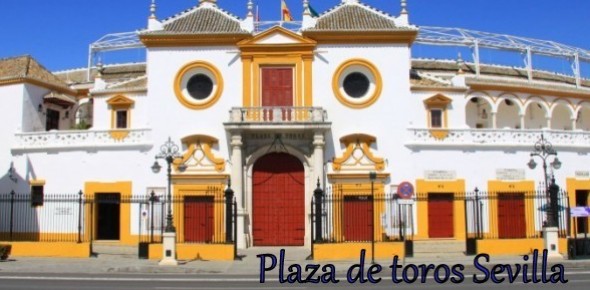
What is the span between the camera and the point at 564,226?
2703 cm

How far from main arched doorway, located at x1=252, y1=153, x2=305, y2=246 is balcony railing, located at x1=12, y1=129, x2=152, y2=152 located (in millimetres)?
5496

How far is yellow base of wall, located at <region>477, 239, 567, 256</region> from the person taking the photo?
76.7 ft

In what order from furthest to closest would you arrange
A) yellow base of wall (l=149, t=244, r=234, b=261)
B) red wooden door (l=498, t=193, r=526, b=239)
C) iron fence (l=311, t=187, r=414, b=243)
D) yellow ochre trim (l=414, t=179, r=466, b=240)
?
red wooden door (l=498, t=193, r=526, b=239) < yellow ochre trim (l=414, t=179, r=466, b=240) < iron fence (l=311, t=187, r=414, b=243) < yellow base of wall (l=149, t=244, r=234, b=261)

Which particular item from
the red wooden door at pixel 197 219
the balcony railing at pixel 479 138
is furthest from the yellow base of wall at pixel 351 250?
the red wooden door at pixel 197 219

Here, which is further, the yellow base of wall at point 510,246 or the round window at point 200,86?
the round window at point 200,86

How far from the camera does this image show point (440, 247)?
26531 millimetres

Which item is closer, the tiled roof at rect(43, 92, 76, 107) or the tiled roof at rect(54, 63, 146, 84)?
the tiled roof at rect(43, 92, 76, 107)

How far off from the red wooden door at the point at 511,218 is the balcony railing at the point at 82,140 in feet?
53.3

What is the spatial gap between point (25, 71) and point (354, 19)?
16.1m

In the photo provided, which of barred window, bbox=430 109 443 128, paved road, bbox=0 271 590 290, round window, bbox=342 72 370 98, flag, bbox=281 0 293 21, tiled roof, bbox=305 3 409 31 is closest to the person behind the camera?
paved road, bbox=0 271 590 290

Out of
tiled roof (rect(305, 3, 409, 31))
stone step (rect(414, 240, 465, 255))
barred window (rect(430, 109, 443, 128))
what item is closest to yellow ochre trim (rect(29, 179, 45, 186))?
tiled roof (rect(305, 3, 409, 31))

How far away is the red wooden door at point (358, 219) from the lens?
90.8ft

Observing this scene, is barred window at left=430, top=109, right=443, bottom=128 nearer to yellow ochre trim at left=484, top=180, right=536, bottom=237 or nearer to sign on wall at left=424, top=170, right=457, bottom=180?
sign on wall at left=424, top=170, right=457, bottom=180

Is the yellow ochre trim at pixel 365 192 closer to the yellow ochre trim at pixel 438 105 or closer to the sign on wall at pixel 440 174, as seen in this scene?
the sign on wall at pixel 440 174
